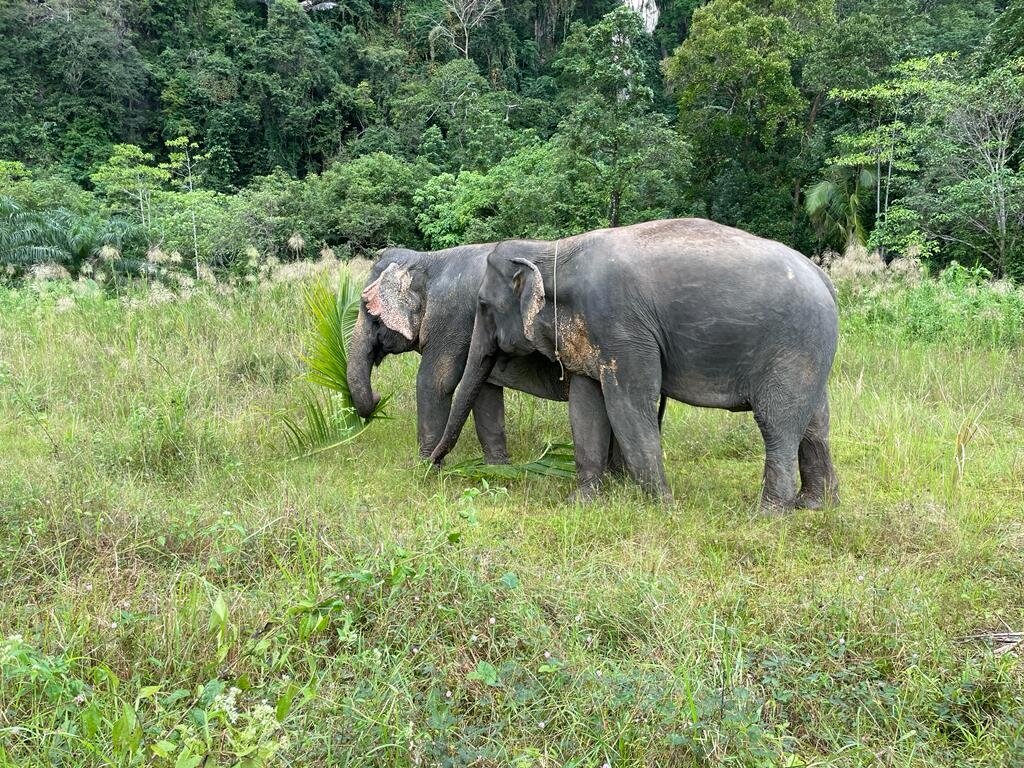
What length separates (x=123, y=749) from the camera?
2.27 m

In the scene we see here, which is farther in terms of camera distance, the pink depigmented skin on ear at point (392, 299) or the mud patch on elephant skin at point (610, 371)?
the pink depigmented skin on ear at point (392, 299)

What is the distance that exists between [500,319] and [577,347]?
2.14ft

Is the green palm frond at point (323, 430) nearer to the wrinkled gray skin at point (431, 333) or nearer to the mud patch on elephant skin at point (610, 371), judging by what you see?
the wrinkled gray skin at point (431, 333)

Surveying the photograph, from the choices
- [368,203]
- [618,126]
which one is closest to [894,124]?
[618,126]

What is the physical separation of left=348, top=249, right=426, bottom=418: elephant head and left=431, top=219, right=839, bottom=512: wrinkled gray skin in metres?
1.32

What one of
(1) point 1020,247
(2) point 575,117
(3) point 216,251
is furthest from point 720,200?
(3) point 216,251

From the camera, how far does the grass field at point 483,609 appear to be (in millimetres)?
2496

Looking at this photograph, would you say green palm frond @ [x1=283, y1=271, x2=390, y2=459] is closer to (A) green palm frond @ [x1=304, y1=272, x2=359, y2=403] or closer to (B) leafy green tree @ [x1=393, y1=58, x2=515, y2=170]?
(A) green palm frond @ [x1=304, y1=272, x2=359, y2=403]

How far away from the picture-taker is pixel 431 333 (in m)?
6.30

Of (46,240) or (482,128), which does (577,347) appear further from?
(482,128)

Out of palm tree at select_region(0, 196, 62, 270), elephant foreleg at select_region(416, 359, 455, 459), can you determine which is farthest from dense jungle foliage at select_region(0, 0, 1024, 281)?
elephant foreleg at select_region(416, 359, 455, 459)

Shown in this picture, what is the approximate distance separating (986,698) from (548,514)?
261 cm

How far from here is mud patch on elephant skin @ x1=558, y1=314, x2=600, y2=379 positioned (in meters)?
5.03

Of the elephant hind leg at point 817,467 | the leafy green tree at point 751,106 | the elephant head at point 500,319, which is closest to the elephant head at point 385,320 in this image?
the elephant head at point 500,319
